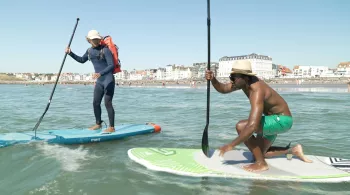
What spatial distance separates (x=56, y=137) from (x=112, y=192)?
10.1 feet

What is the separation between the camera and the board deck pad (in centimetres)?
441

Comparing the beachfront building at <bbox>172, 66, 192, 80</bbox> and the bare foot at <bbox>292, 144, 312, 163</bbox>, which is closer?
the bare foot at <bbox>292, 144, 312, 163</bbox>

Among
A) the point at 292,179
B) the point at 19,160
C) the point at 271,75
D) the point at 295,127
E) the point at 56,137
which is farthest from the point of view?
the point at 271,75

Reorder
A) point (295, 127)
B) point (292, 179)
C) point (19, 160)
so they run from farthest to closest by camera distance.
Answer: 1. point (295, 127)
2. point (19, 160)
3. point (292, 179)

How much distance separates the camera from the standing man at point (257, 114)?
4051 mm

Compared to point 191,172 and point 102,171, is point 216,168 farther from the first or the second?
point 102,171

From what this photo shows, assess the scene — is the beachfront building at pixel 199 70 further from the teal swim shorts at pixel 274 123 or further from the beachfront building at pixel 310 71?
the teal swim shorts at pixel 274 123

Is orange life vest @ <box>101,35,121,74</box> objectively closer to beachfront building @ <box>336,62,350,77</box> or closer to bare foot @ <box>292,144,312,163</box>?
bare foot @ <box>292,144,312,163</box>

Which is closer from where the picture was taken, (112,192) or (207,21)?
(112,192)

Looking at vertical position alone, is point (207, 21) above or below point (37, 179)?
above

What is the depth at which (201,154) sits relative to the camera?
5410mm

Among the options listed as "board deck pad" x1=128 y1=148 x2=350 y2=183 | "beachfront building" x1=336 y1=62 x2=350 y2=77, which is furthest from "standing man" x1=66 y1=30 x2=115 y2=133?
"beachfront building" x1=336 y1=62 x2=350 y2=77

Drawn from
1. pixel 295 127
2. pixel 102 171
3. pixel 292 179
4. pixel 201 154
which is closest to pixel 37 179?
pixel 102 171

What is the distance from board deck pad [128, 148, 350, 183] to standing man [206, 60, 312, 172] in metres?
0.24
